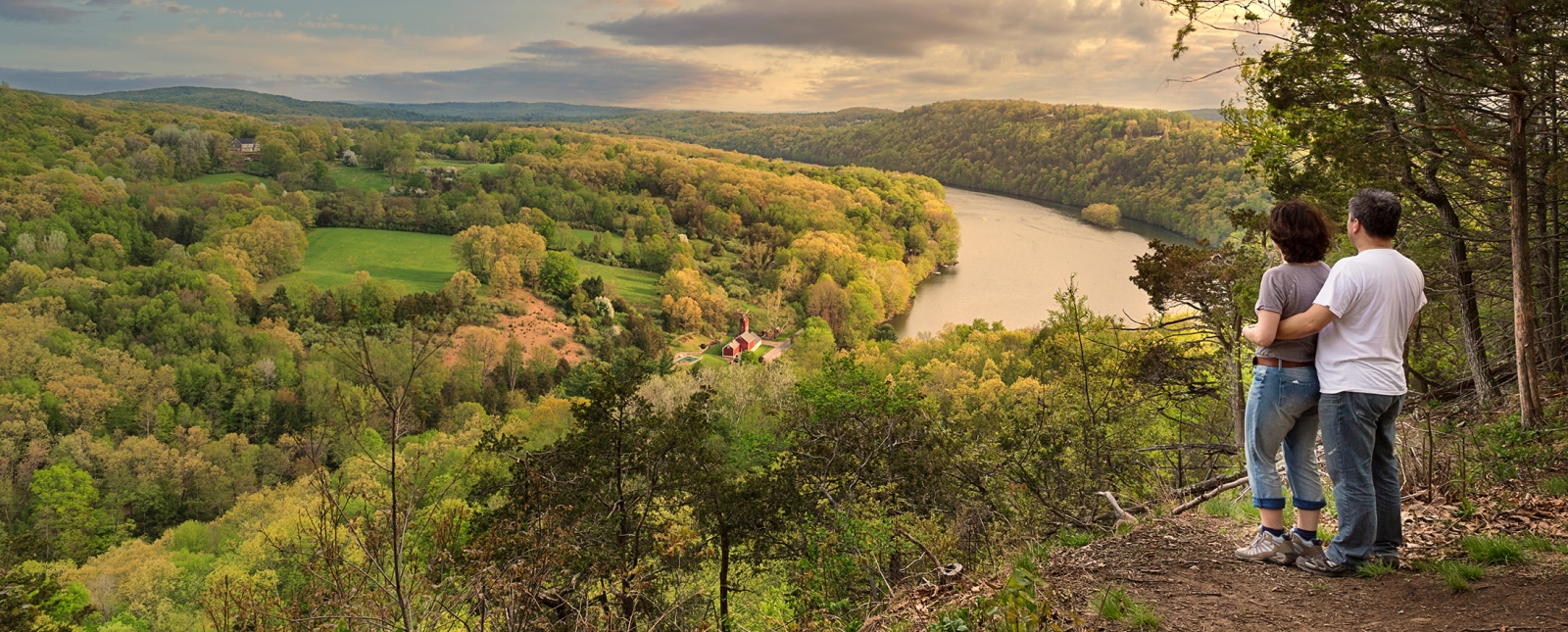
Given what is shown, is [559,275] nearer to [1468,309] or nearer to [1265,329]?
[1468,309]

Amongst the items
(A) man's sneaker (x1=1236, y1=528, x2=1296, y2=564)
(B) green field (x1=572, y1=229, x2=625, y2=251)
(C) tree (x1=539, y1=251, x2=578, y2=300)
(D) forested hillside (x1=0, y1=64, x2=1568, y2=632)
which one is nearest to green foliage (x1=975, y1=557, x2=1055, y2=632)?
(D) forested hillside (x1=0, y1=64, x2=1568, y2=632)

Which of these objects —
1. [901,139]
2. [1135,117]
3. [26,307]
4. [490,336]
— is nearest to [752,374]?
[490,336]

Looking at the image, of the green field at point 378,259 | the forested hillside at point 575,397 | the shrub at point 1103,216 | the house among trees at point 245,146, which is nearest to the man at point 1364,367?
the forested hillside at point 575,397

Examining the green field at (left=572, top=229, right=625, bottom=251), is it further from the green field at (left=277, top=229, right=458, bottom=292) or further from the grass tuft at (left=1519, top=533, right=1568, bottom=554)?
the grass tuft at (left=1519, top=533, right=1568, bottom=554)

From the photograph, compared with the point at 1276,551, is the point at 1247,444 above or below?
above

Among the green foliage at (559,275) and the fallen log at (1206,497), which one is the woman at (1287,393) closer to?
the fallen log at (1206,497)

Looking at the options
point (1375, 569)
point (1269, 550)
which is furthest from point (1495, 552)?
point (1269, 550)

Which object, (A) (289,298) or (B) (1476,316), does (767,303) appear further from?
(B) (1476,316)
